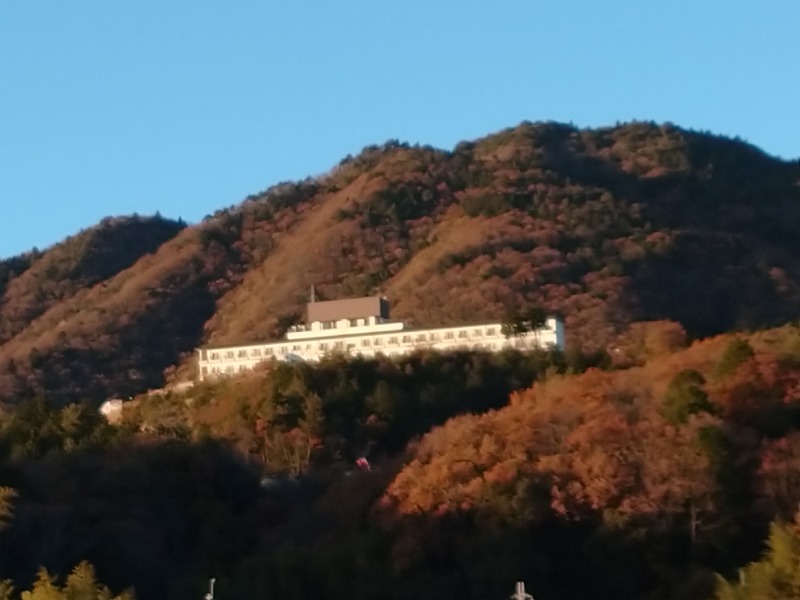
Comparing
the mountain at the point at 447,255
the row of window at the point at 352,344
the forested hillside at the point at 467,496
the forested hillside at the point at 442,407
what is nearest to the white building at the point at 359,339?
the row of window at the point at 352,344

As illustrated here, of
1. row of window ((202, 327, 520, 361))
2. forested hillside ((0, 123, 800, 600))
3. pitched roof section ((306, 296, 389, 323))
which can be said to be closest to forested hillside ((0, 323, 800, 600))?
forested hillside ((0, 123, 800, 600))

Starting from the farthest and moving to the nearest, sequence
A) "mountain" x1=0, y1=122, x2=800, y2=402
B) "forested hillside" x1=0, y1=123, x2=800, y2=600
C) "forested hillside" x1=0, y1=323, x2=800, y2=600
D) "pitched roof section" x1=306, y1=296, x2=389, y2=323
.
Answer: "mountain" x1=0, y1=122, x2=800, y2=402 < "pitched roof section" x1=306, y1=296, x2=389, y2=323 < "forested hillside" x1=0, y1=123, x2=800, y2=600 < "forested hillside" x1=0, y1=323, x2=800, y2=600

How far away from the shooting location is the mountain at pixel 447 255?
67.1 meters

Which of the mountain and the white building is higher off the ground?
the mountain

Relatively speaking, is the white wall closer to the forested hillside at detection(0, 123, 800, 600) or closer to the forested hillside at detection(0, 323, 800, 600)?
→ the forested hillside at detection(0, 123, 800, 600)

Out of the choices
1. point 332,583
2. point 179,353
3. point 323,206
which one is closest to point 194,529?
point 332,583

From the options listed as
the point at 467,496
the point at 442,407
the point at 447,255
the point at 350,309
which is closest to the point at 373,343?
the point at 350,309

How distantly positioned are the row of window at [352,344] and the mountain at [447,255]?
4170 millimetres

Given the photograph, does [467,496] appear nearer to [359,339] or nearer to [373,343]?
[373,343]

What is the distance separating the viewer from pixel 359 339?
56.1 m

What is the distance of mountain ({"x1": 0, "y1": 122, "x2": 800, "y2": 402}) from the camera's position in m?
67.1

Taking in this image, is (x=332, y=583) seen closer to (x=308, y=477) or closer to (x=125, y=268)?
(x=308, y=477)

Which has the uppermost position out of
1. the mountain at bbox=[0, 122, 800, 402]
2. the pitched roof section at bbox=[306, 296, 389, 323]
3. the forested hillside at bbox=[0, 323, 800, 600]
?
the mountain at bbox=[0, 122, 800, 402]

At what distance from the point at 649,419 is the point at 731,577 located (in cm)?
637
